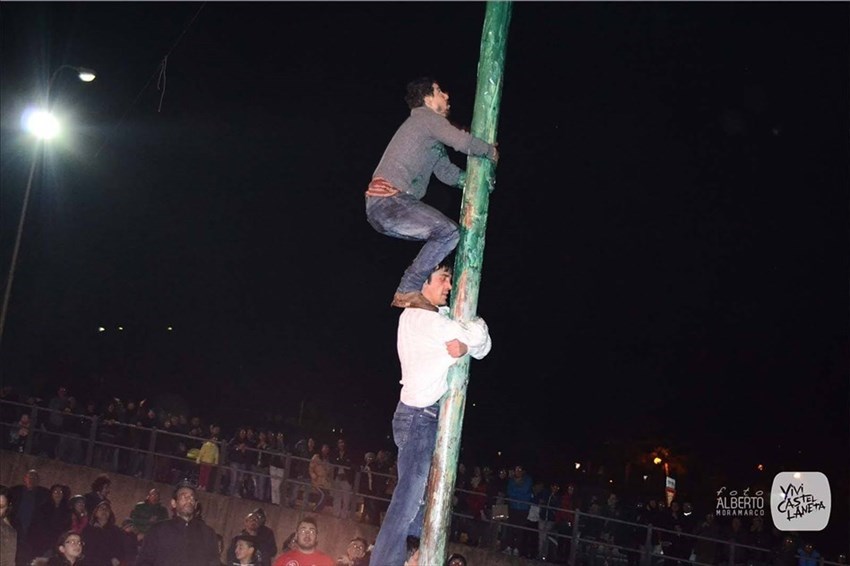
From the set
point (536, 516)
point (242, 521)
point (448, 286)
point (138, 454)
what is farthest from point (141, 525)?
point (448, 286)

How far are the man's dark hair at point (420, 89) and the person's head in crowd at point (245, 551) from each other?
8.08 metres

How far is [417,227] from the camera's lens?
4973mm

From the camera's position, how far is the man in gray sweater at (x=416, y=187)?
4.92 meters

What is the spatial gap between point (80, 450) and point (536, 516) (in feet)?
30.0

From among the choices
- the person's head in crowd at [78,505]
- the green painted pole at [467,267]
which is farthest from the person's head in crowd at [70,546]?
the green painted pole at [467,267]

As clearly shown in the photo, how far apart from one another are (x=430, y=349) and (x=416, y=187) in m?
1.06

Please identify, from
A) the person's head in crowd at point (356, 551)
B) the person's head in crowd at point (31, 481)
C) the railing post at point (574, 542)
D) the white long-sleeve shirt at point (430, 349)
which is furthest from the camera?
the person's head in crowd at point (31, 481)

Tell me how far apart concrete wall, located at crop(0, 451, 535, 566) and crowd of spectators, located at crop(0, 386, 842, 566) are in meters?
0.41

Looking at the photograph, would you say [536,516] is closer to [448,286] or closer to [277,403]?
[448,286]

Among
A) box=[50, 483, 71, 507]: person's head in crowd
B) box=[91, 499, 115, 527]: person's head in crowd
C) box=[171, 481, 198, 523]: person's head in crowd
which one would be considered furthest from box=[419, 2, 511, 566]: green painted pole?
box=[50, 483, 71, 507]: person's head in crowd

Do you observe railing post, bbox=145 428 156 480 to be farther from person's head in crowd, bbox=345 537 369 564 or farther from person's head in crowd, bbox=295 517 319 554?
person's head in crowd, bbox=295 517 319 554

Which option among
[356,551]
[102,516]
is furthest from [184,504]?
[356,551]

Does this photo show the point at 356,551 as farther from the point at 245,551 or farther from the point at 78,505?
the point at 78,505

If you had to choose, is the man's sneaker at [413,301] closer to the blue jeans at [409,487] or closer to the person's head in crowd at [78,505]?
the blue jeans at [409,487]
